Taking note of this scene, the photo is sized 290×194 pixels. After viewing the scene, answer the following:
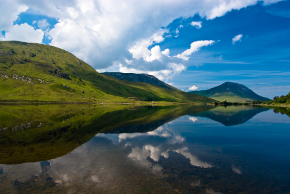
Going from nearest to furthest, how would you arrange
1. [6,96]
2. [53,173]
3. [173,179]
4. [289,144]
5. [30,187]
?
1. [30,187]
2. [173,179]
3. [53,173]
4. [289,144]
5. [6,96]

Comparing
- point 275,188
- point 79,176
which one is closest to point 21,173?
point 79,176

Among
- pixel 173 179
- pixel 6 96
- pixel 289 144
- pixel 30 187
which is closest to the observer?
pixel 30 187

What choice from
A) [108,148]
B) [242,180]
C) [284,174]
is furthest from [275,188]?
[108,148]

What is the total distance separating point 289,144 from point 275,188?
65.4 feet

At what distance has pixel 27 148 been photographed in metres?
21.8

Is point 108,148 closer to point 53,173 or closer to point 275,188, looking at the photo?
point 53,173

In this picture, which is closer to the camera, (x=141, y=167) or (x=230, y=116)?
(x=141, y=167)

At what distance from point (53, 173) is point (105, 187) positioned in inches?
229

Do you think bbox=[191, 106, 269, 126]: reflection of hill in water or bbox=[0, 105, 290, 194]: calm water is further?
bbox=[191, 106, 269, 126]: reflection of hill in water

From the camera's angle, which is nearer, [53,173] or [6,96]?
[53,173]

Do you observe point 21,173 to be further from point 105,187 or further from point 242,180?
point 242,180

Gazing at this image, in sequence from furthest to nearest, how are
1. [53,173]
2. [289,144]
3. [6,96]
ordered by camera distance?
[6,96]
[289,144]
[53,173]

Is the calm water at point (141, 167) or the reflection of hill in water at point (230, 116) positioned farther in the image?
the reflection of hill in water at point (230, 116)

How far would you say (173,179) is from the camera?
44.1 feet
